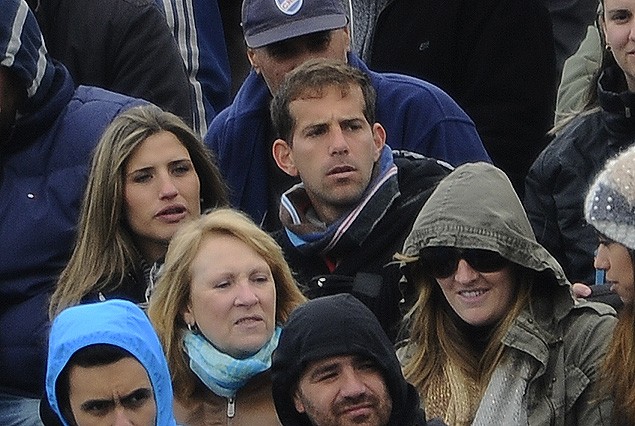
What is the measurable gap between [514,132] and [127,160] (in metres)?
1.81

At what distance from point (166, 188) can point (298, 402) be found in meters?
1.35

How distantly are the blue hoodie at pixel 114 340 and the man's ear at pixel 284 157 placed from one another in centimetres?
114

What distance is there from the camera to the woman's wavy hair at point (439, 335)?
5480mm

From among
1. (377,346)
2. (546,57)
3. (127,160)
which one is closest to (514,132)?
(546,57)

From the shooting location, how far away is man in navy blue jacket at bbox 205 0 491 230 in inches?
261

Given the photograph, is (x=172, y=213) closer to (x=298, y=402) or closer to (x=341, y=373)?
(x=298, y=402)

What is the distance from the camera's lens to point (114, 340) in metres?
5.28

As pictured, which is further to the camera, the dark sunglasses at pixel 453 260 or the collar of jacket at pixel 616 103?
the collar of jacket at pixel 616 103

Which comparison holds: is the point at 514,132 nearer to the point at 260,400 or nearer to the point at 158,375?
the point at 260,400

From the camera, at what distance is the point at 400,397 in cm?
500

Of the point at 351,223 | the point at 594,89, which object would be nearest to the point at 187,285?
the point at 351,223

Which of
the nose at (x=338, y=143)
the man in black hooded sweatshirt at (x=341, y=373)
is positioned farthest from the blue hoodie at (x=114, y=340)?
the nose at (x=338, y=143)

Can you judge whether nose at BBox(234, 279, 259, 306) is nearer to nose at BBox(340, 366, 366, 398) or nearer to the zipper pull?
the zipper pull

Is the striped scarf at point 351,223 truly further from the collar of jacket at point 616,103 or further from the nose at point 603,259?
the nose at point 603,259
